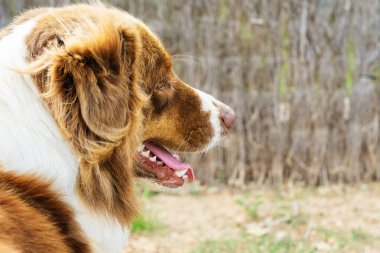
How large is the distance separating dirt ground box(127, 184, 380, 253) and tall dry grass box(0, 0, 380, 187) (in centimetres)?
23

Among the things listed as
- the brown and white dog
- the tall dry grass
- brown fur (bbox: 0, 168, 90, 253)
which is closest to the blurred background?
the tall dry grass

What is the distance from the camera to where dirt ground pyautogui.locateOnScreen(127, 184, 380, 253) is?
4.57 meters

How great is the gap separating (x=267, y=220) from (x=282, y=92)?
1430 millimetres

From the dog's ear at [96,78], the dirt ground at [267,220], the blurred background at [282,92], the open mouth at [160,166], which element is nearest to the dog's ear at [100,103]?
the dog's ear at [96,78]

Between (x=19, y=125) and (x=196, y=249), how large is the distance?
242cm

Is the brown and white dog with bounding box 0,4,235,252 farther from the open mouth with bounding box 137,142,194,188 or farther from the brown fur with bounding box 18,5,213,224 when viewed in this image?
the open mouth with bounding box 137,142,194,188

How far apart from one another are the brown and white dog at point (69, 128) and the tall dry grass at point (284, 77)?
301 centimetres

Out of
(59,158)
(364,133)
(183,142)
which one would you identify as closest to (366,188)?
(364,133)

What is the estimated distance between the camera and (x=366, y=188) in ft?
19.3

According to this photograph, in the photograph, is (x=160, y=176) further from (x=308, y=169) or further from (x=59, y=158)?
(x=308, y=169)

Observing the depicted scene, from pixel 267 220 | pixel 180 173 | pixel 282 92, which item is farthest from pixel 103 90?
pixel 282 92

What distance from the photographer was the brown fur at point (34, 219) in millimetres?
2090

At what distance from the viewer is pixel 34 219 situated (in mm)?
2213

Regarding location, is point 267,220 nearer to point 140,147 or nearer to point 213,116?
point 213,116
